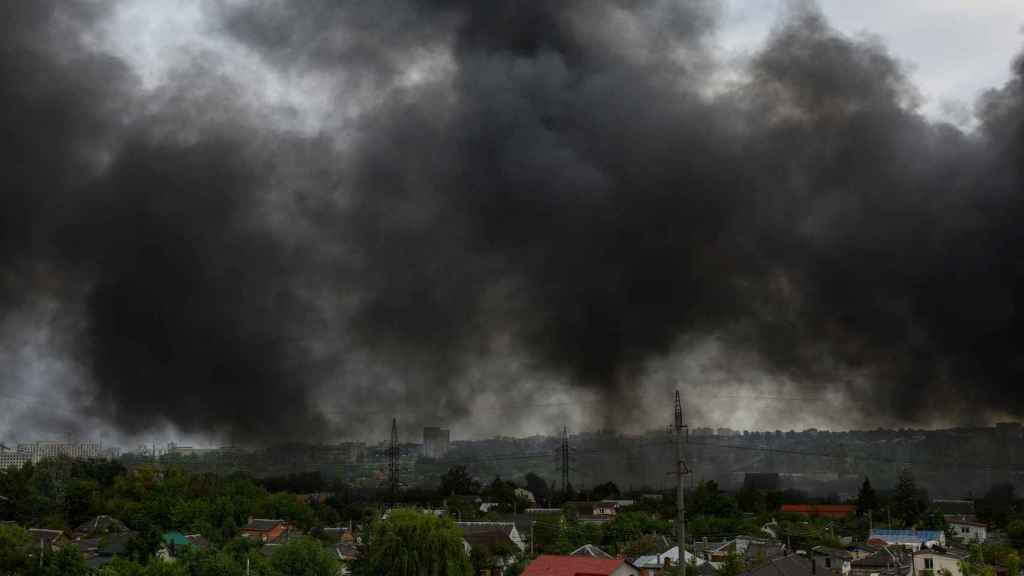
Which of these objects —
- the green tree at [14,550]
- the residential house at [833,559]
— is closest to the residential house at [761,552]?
the residential house at [833,559]

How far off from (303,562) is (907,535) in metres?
38.9

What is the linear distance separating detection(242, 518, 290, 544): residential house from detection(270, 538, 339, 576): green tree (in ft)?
54.3

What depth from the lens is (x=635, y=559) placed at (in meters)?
53.1

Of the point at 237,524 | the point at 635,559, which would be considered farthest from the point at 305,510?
the point at 635,559

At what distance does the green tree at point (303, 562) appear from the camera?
45906mm

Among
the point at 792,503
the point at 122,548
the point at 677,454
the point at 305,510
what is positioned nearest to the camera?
the point at 677,454

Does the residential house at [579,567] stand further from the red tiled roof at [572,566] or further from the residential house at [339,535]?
the residential house at [339,535]

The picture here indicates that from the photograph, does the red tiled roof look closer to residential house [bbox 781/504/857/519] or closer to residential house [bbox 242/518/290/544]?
residential house [bbox 242/518/290/544]

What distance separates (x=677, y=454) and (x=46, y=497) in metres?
67.9

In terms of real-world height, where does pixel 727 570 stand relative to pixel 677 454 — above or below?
below

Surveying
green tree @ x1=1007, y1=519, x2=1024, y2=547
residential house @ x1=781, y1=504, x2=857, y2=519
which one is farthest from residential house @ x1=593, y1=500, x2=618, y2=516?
green tree @ x1=1007, y1=519, x2=1024, y2=547

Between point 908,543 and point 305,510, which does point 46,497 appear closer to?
point 305,510

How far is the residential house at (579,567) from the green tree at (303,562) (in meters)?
9.42

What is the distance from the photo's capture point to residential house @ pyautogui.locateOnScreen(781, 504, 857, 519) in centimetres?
8338
